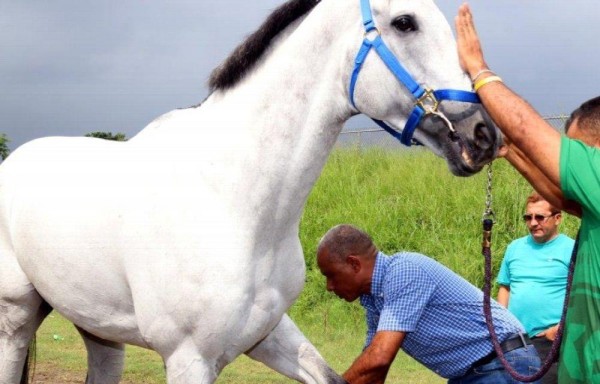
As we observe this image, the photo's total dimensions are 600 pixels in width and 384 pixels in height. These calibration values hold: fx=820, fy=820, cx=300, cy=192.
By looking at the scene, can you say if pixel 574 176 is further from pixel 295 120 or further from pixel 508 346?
pixel 508 346

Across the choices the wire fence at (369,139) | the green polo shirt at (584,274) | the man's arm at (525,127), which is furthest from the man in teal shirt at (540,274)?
the wire fence at (369,139)

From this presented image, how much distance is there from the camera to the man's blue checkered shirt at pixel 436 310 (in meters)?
3.71

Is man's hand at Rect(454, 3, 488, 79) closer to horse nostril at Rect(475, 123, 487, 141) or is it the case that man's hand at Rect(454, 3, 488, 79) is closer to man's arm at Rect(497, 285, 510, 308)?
horse nostril at Rect(475, 123, 487, 141)

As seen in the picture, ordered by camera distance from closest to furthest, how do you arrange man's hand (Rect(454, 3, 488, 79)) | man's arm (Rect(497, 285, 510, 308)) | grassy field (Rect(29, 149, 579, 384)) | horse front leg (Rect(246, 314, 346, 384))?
man's hand (Rect(454, 3, 488, 79)), horse front leg (Rect(246, 314, 346, 384)), man's arm (Rect(497, 285, 510, 308)), grassy field (Rect(29, 149, 579, 384))

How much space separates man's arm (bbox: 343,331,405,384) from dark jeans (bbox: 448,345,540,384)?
53 cm

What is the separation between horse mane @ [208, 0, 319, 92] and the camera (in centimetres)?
339

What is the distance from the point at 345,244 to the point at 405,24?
1.18 meters

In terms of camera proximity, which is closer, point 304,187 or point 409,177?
point 304,187

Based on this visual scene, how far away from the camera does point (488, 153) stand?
2.94 meters

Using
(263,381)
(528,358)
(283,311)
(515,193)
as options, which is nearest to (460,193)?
(515,193)

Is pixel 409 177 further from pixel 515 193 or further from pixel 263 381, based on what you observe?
pixel 263 381

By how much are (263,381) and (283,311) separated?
396cm

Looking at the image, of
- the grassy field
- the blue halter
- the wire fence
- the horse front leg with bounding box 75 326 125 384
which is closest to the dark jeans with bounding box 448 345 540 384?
the blue halter

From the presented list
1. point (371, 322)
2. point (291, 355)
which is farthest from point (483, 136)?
point (371, 322)
